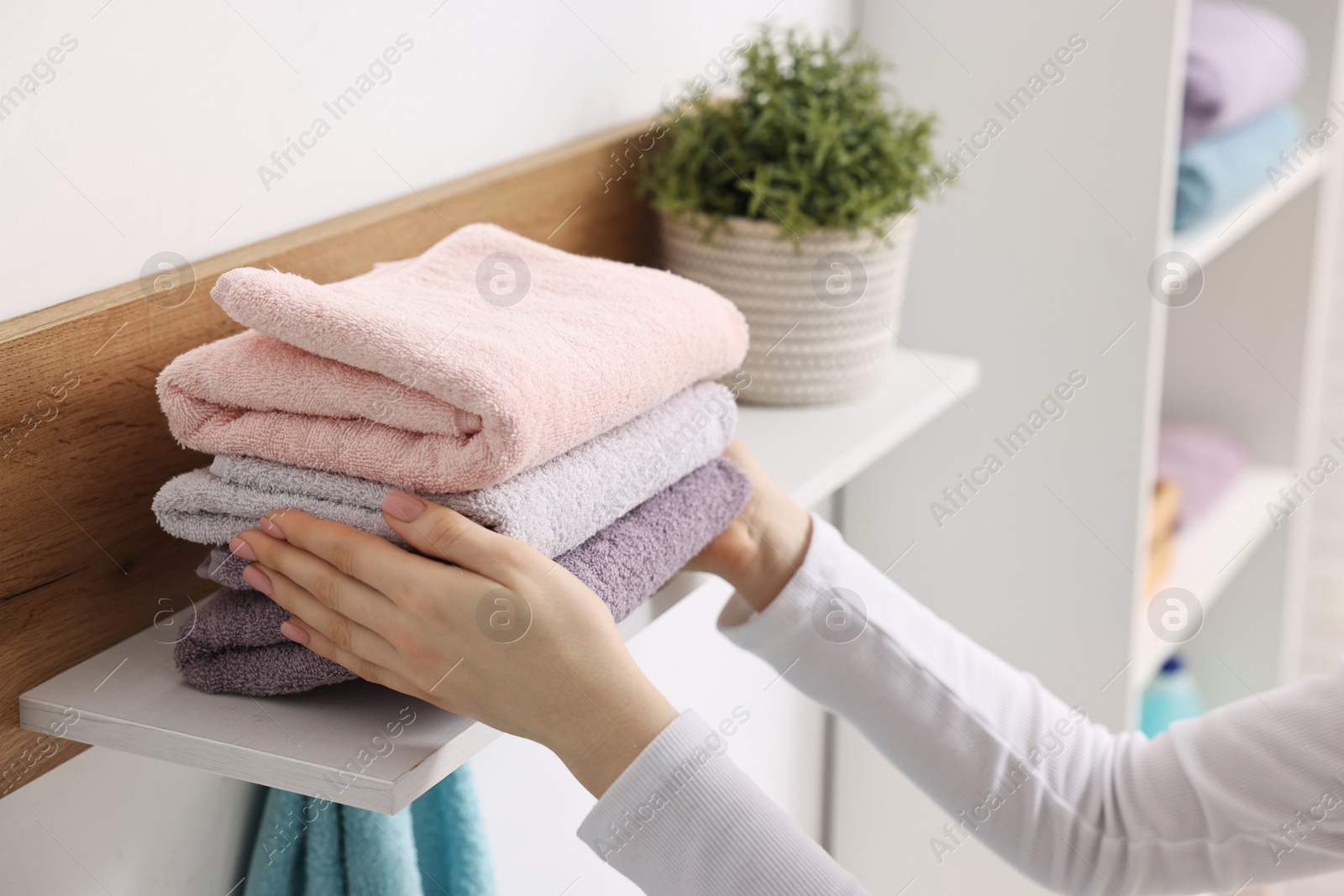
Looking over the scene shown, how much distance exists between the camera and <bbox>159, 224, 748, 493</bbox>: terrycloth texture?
0.39 metres

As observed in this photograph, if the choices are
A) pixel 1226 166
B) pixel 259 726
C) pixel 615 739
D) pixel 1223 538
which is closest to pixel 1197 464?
pixel 1223 538

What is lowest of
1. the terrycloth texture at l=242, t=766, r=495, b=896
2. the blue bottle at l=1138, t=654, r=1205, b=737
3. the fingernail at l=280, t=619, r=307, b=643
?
the terrycloth texture at l=242, t=766, r=495, b=896

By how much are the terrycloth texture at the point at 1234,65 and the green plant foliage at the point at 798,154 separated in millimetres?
490

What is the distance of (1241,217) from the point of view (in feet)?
3.52

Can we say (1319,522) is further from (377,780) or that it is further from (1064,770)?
(377,780)

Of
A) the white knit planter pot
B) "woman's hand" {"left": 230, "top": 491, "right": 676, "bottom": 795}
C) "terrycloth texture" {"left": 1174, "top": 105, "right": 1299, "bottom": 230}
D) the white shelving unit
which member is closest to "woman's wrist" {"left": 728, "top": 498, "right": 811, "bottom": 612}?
the white knit planter pot

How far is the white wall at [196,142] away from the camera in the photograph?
414 millimetres

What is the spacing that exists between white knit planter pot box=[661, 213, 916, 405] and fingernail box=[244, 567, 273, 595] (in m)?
0.38

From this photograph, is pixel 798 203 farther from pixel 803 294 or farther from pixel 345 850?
pixel 345 850

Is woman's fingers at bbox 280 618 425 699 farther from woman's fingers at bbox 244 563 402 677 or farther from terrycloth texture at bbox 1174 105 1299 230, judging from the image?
terrycloth texture at bbox 1174 105 1299 230

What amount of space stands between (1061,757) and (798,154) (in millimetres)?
396

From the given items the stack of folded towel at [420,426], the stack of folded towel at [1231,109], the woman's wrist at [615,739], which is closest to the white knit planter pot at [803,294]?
the stack of folded towel at [420,426]

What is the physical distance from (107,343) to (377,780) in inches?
7.9

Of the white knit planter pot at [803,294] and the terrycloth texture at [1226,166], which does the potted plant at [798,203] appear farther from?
the terrycloth texture at [1226,166]
